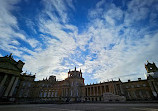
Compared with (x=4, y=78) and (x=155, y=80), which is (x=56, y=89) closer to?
(x=4, y=78)

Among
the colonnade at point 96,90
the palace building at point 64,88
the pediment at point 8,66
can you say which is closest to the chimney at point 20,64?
the palace building at point 64,88

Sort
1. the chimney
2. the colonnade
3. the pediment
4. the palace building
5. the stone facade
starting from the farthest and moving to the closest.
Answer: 1. the colonnade
2. the chimney
3. the palace building
4. the pediment
5. the stone facade

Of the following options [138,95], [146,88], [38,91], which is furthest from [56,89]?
[146,88]

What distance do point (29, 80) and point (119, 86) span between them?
5128 centimetres

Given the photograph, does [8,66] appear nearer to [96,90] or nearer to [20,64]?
[20,64]

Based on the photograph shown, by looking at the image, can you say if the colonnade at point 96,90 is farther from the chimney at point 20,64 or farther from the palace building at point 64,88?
the chimney at point 20,64

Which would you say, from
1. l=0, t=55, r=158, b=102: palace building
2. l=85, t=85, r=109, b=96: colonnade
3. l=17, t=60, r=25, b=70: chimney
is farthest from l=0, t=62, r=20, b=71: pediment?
l=85, t=85, r=109, b=96: colonnade

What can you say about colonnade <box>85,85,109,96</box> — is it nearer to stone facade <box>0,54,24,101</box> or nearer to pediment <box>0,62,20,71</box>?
stone facade <box>0,54,24,101</box>

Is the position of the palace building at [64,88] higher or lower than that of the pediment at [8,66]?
lower

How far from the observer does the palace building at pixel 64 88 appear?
32.8m

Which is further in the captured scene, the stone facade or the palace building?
the palace building

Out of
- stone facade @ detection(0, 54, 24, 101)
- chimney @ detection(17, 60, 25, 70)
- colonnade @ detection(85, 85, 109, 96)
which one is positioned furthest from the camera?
colonnade @ detection(85, 85, 109, 96)

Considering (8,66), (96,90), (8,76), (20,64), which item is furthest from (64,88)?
(8,66)

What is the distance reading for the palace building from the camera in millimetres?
32797
